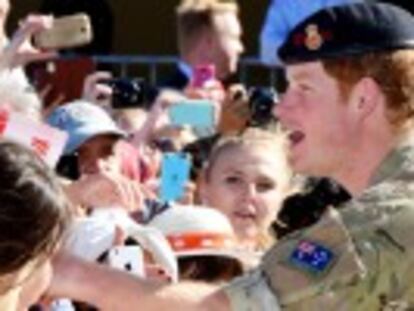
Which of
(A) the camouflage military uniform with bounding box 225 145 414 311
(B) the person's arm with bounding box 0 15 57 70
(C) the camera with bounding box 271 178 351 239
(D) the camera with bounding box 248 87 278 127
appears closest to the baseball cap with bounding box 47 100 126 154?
(B) the person's arm with bounding box 0 15 57 70

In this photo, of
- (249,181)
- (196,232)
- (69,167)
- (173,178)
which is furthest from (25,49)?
(196,232)

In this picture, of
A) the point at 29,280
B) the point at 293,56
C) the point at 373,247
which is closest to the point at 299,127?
the point at 293,56

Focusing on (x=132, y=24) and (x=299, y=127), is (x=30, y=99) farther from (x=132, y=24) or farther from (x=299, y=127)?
(x=132, y=24)

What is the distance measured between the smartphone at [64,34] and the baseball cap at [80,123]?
397mm

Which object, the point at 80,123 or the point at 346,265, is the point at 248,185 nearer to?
the point at 80,123

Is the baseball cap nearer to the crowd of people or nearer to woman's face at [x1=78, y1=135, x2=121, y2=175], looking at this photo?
woman's face at [x1=78, y1=135, x2=121, y2=175]

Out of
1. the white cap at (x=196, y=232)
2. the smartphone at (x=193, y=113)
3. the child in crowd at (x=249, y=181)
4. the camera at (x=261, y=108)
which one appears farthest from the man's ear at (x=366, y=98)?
the camera at (x=261, y=108)

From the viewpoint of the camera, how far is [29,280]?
3.58m

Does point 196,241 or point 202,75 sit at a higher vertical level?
point 196,241

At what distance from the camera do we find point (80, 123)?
716 centimetres

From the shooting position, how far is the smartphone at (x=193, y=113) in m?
8.38

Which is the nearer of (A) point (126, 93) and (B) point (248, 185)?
(B) point (248, 185)

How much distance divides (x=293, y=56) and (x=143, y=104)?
14.0ft

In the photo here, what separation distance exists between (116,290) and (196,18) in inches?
207
